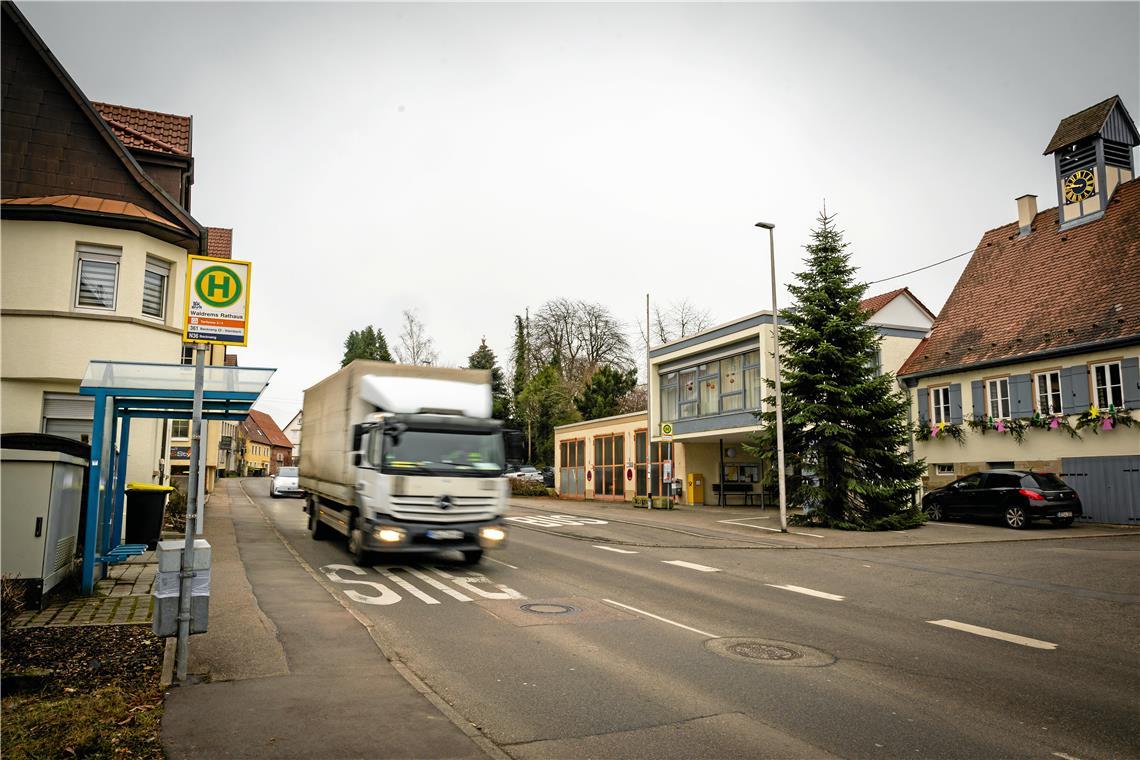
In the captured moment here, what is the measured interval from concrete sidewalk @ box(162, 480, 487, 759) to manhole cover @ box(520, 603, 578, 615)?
7.19 ft

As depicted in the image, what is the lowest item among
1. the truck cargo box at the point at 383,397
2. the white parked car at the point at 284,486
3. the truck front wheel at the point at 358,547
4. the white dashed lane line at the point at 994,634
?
the white dashed lane line at the point at 994,634

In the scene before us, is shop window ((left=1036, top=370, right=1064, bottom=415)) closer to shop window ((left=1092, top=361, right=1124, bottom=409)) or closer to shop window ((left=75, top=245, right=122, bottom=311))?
shop window ((left=1092, top=361, right=1124, bottom=409))

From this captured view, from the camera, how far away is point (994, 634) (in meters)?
8.84

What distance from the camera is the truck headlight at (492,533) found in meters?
13.3

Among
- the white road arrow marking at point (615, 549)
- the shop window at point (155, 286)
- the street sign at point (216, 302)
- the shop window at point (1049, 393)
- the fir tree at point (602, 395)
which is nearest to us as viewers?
the street sign at point (216, 302)

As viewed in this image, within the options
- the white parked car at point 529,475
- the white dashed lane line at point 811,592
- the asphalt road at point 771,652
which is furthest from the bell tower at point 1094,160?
the white parked car at point 529,475

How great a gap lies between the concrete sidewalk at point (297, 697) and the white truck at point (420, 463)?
9.26 ft

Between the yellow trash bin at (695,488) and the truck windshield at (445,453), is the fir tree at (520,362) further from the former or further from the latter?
the truck windshield at (445,453)

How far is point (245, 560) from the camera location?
14117 millimetres

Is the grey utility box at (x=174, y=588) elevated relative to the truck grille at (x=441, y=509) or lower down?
lower down

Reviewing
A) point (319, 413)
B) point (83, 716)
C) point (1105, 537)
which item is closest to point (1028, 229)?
point (1105, 537)

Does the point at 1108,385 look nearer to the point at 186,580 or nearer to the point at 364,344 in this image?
the point at 186,580

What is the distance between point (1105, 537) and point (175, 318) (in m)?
22.8

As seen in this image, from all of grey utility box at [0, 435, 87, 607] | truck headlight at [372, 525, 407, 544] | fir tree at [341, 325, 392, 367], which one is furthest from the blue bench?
fir tree at [341, 325, 392, 367]
